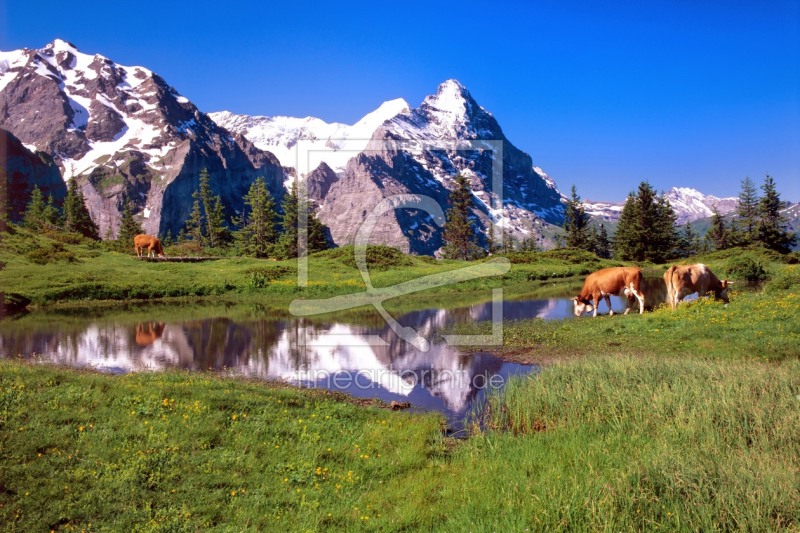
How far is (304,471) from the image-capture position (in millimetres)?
8953

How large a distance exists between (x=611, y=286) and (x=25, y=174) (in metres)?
194

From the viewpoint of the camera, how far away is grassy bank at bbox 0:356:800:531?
6.53 m

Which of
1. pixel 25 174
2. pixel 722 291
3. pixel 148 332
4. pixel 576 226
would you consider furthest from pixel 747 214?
pixel 25 174

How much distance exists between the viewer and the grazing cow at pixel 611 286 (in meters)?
27.9

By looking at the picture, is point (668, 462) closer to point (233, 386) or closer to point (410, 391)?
point (410, 391)

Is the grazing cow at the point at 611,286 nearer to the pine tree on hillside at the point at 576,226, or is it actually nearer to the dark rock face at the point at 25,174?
the pine tree on hillside at the point at 576,226

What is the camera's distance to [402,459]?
9.70 metres

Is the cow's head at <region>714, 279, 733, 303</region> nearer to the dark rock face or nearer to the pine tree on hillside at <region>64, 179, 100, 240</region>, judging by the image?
the pine tree on hillside at <region>64, 179, 100, 240</region>

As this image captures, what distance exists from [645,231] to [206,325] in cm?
7374

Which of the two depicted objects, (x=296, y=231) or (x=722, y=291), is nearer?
(x=722, y=291)

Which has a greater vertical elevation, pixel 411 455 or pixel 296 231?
pixel 296 231

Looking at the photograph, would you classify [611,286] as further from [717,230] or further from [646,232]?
[717,230]

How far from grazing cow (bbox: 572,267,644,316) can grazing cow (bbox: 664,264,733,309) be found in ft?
5.22

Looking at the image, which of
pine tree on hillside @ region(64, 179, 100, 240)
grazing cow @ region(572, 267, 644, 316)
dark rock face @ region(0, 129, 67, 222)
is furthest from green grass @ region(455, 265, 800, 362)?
dark rock face @ region(0, 129, 67, 222)
